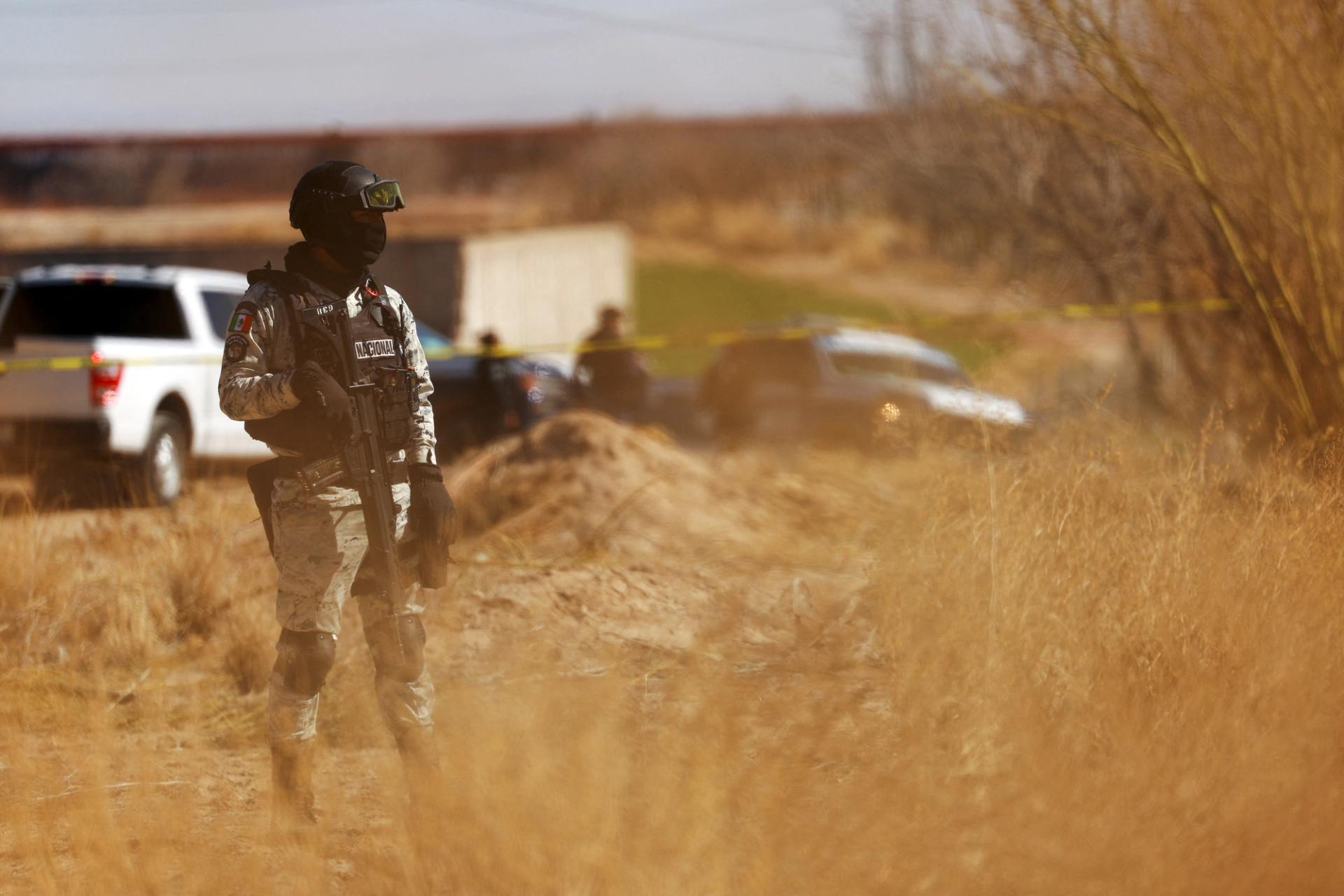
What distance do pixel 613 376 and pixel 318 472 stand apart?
8227 mm

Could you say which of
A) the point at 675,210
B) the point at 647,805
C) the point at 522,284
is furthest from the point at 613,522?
the point at 675,210

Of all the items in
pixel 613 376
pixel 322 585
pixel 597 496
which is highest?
pixel 613 376

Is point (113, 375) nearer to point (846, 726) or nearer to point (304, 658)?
point (304, 658)

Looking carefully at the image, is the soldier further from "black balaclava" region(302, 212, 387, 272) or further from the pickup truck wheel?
the pickup truck wheel

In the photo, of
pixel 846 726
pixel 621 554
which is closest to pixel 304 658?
pixel 846 726

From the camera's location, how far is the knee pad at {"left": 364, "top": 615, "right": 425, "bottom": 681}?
160 inches

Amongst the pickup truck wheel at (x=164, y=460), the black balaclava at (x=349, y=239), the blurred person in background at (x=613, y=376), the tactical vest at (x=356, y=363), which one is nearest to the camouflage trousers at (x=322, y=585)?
the tactical vest at (x=356, y=363)

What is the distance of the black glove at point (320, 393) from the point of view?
3.79 meters

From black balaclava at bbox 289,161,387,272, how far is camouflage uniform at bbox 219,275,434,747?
4.7 inches

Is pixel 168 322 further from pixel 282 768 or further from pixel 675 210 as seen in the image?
pixel 675 210

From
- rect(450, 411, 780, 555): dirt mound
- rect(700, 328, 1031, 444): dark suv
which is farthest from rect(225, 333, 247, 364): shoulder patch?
rect(700, 328, 1031, 444): dark suv

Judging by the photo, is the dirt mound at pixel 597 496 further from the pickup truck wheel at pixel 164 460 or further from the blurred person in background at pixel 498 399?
the blurred person in background at pixel 498 399

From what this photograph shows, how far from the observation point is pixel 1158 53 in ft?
25.0

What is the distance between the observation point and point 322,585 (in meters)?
3.96
